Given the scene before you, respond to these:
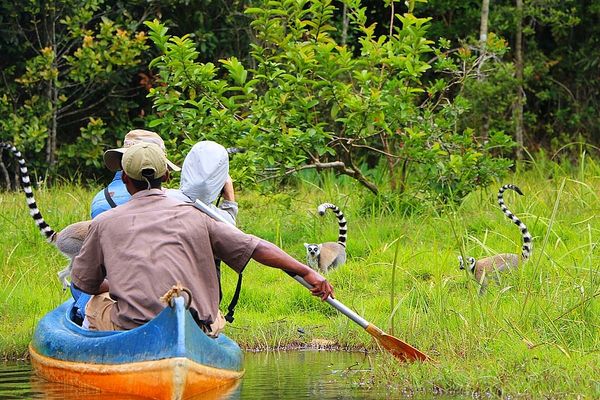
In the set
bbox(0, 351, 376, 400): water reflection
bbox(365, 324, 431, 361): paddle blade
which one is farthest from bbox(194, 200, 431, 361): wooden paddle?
bbox(0, 351, 376, 400): water reflection

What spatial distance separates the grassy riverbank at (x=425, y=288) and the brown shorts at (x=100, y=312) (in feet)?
5.61

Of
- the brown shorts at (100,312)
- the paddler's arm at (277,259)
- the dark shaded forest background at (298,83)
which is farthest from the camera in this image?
the dark shaded forest background at (298,83)

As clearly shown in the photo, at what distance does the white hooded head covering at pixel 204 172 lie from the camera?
7.70 meters

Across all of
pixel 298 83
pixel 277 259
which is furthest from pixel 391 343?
pixel 298 83

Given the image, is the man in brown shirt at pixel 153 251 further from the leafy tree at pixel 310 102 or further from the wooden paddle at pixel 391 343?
the leafy tree at pixel 310 102

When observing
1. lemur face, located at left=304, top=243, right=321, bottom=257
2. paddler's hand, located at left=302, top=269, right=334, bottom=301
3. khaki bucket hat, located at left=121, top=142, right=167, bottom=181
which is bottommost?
lemur face, located at left=304, top=243, right=321, bottom=257

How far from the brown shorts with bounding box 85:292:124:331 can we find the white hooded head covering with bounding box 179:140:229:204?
87 centimetres

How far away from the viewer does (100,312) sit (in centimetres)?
752

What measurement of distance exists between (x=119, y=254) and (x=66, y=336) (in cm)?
114

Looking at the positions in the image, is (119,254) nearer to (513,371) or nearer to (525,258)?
(513,371)

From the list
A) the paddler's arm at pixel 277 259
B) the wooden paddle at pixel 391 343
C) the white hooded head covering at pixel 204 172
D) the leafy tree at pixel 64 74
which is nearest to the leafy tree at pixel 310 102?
the white hooded head covering at pixel 204 172

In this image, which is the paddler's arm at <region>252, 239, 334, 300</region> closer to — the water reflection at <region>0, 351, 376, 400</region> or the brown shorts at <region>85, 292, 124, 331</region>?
Result: the water reflection at <region>0, 351, 376, 400</region>

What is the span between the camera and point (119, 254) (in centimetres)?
677

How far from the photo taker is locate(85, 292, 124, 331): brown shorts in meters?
7.45
